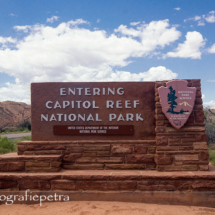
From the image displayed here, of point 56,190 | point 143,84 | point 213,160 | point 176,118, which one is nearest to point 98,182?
point 56,190

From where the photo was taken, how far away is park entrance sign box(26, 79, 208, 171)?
4.57 m

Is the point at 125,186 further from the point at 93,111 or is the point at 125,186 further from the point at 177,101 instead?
the point at 177,101

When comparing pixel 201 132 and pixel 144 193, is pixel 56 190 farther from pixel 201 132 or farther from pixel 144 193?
pixel 201 132

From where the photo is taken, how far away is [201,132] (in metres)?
4.60

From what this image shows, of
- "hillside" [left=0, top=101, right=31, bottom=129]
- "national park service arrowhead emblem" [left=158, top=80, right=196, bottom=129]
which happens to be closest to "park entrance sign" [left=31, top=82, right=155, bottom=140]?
"national park service arrowhead emblem" [left=158, top=80, right=196, bottom=129]

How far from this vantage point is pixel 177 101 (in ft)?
15.1

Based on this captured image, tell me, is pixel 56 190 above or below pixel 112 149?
below

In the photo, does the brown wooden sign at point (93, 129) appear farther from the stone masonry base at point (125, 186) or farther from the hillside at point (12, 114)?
the hillside at point (12, 114)

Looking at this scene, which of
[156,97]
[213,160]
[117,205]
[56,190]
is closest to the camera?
[117,205]

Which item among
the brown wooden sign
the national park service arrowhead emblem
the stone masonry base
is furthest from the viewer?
the brown wooden sign

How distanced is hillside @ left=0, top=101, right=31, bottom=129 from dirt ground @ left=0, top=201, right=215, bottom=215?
125ft

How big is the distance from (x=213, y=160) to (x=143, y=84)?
426cm

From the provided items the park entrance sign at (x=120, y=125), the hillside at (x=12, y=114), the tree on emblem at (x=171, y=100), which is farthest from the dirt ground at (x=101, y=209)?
the hillside at (x=12, y=114)

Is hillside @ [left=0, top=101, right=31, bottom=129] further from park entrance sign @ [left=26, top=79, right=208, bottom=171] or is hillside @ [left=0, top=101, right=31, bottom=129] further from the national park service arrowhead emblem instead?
the national park service arrowhead emblem
